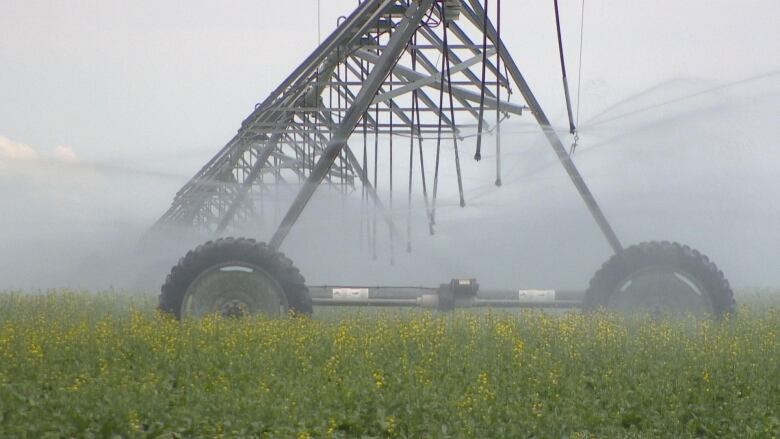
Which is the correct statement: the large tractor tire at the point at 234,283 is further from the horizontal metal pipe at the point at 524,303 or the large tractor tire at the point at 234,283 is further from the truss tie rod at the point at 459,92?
the truss tie rod at the point at 459,92

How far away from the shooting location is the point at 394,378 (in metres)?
10.1

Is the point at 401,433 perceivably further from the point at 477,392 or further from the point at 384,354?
the point at 384,354

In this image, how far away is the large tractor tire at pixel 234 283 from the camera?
13656 millimetres

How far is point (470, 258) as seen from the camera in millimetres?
21797

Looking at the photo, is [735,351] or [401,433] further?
[735,351]

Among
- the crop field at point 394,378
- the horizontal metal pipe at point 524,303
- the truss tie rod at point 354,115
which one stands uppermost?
the truss tie rod at point 354,115

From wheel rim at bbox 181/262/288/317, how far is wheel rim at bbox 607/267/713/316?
11.4ft

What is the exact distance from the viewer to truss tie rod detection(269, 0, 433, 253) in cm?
1476

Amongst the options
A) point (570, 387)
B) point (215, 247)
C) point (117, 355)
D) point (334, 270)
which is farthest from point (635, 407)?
point (334, 270)

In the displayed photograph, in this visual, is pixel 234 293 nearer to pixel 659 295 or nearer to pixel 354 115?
pixel 354 115

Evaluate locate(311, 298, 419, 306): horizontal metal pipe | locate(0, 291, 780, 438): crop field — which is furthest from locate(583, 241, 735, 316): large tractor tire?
locate(311, 298, 419, 306): horizontal metal pipe

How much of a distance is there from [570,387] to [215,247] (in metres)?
5.06

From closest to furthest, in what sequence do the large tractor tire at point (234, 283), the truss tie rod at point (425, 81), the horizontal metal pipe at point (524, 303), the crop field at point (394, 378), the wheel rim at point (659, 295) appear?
the crop field at point (394, 378) → the large tractor tire at point (234, 283) → the wheel rim at point (659, 295) → the horizontal metal pipe at point (524, 303) → the truss tie rod at point (425, 81)

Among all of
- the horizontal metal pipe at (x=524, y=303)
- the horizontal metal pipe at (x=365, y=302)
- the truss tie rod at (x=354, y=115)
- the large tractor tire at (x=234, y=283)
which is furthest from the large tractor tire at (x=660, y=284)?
the truss tie rod at (x=354, y=115)
